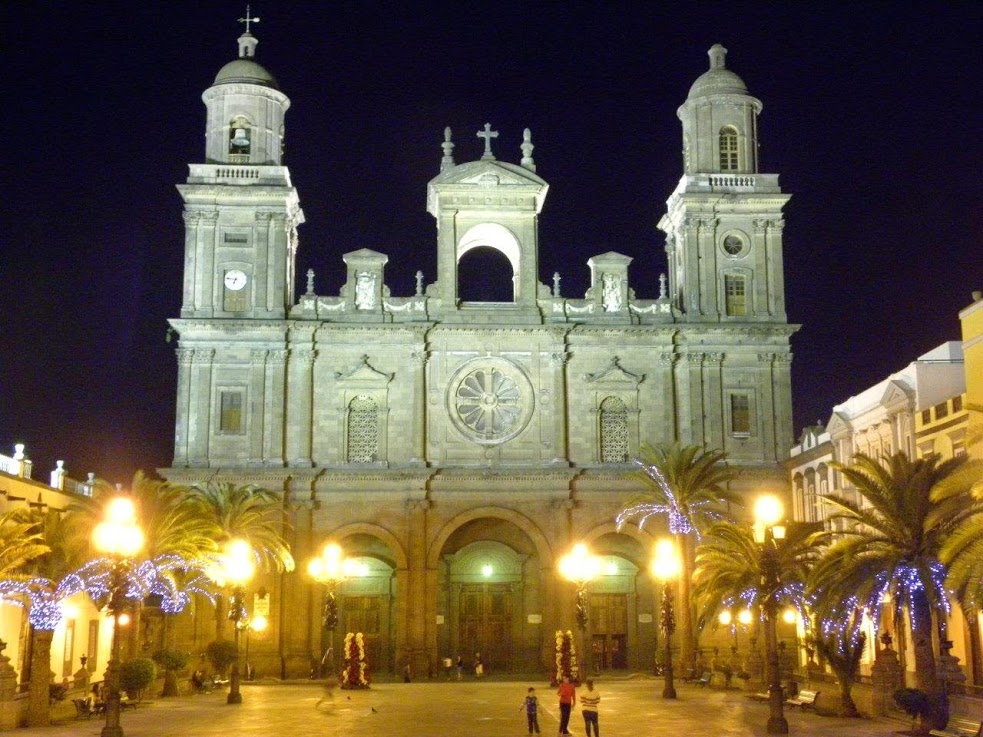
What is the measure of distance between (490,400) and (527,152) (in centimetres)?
1298

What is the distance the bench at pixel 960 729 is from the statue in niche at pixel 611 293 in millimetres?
30690

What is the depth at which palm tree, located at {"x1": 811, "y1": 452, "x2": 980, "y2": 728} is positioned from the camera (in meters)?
34.7

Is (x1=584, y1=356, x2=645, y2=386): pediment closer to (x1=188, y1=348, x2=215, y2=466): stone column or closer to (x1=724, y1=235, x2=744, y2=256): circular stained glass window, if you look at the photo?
(x1=724, y1=235, x2=744, y2=256): circular stained glass window

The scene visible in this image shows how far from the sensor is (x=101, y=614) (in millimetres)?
56406

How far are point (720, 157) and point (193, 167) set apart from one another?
26.0 metres

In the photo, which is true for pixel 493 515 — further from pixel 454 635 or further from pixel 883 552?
pixel 883 552

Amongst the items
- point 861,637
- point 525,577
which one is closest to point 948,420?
point 861,637

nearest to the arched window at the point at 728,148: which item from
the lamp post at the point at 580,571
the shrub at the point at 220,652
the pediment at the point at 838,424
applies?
the pediment at the point at 838,424

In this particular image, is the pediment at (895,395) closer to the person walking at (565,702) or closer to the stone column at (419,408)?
the stone column at (419,408)

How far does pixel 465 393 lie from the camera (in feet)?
200

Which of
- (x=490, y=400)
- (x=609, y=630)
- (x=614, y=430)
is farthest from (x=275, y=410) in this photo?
(x=609, y=630)

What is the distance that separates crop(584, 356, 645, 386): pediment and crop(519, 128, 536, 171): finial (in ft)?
36.2

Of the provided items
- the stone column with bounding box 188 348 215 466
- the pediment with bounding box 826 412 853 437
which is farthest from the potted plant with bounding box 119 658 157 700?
the pediment with bounding box 826 412 853 437

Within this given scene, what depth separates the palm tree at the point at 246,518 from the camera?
52938 mm
